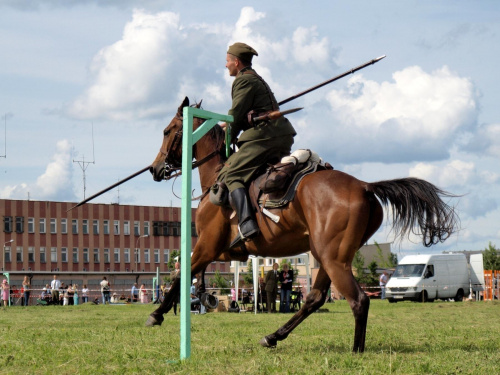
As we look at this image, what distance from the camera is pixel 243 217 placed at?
9336 mm

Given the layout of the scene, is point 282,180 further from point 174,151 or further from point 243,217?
point 174,151

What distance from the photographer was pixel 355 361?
750 cm

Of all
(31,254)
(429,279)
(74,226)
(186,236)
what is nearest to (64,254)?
A: (74,226)

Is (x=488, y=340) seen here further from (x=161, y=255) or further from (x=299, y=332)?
(x=161, y=255)

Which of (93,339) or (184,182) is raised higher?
(184,182)

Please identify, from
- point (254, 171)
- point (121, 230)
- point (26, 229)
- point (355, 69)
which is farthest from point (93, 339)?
point (121, 230)

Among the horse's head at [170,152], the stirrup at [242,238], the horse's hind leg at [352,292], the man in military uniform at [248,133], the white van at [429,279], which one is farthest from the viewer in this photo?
the white van at [429,279]

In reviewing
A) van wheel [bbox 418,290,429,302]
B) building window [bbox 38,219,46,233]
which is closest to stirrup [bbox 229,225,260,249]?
van wheel [bbox 418,290,429,302]

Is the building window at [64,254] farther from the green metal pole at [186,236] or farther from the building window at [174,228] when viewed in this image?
the green metal pole at [186,236]

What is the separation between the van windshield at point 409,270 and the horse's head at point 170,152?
38249 millimetres

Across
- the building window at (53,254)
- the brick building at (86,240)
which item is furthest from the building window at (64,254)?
the building window at (53,254)

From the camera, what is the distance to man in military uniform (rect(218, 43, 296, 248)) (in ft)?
31.2

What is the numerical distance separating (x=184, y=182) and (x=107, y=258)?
334 feet

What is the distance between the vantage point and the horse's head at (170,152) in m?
11.5
